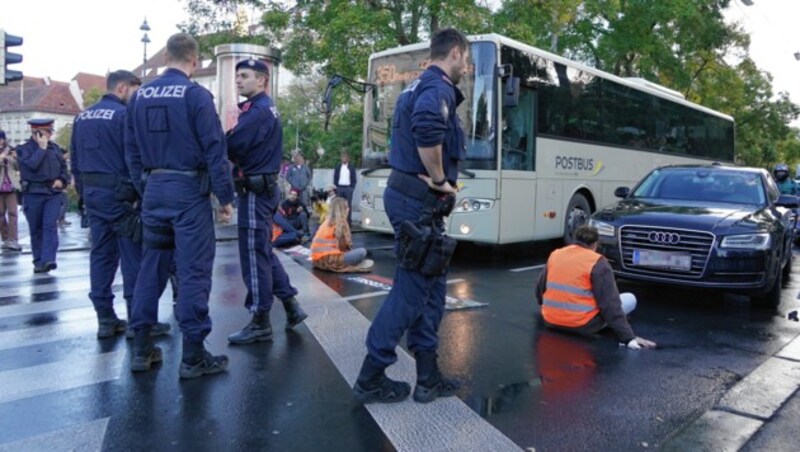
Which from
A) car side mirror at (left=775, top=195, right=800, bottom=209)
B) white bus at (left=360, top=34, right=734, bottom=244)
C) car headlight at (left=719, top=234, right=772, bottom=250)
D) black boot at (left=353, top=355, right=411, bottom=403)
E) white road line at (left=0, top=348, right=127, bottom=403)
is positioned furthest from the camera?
white bus at (left=360, top=34, right=734, bottom=244)

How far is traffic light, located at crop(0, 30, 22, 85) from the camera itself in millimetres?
12359

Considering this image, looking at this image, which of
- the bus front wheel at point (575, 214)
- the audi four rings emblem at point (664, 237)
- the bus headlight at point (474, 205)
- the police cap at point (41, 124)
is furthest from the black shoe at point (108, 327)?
the bus front wheel at point (575, 214)

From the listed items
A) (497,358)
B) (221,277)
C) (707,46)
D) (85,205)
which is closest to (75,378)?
(85,205)

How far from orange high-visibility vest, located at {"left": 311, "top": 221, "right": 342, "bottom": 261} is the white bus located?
6.08 feet

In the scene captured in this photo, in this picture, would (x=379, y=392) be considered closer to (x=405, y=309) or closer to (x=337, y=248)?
(x=405, y=309)

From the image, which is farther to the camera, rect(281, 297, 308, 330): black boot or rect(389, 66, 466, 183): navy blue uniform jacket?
rect(281, 297, 308, 330): black boot

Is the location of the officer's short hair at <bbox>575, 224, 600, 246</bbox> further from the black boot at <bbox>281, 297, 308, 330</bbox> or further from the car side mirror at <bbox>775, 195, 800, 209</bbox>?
the car side mirror at <bbox>775, 195, 800, 209</bbox>

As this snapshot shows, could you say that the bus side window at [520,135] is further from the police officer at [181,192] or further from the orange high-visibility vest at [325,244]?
the police officer at [181,192]

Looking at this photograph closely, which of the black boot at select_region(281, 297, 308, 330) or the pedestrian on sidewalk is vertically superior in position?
the pedestrian on sidewalk

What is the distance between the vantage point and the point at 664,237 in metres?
6.70

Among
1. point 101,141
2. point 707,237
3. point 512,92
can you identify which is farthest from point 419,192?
point 512,92

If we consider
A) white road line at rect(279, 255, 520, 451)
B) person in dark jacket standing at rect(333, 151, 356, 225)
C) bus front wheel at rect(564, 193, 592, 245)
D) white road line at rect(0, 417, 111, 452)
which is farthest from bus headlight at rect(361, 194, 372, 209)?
white road line at rect(0, 417, 111, 452)

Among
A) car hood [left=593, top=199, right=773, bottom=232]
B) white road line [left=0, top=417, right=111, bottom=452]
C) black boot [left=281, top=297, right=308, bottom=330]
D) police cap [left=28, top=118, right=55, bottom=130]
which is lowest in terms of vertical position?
white road line [left=0, top=417, right=111, bottom=452]

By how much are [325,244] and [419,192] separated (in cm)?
517
